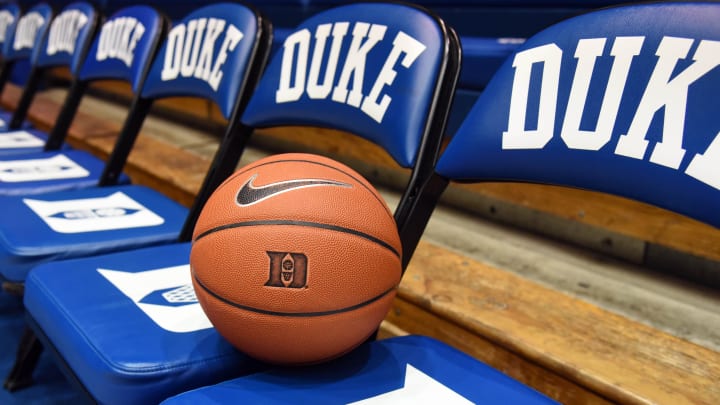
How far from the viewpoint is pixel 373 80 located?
115cm

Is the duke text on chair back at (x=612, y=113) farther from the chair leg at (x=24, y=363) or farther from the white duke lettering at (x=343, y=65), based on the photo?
the chair leg at (x=24, y=363)

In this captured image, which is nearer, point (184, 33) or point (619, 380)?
point (619, 380)

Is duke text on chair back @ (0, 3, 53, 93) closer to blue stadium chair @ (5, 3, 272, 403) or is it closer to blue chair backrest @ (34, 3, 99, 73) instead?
blue chair backrest @ (34, 3, 99, 73)

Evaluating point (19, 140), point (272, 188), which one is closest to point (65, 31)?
point (19, 140)

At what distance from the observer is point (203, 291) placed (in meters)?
0.84

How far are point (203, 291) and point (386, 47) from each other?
56cm

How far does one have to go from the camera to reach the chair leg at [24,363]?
4.38 ft

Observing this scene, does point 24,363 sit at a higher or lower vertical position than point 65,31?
lower

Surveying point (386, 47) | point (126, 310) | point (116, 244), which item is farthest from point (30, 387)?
point (386, 47)

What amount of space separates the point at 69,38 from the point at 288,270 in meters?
1.95

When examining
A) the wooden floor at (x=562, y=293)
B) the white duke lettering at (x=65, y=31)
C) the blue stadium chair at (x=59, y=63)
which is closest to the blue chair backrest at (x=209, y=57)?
the wooden floor at (x=562, y=293)

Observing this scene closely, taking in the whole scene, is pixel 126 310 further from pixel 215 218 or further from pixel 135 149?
pixel 135 149

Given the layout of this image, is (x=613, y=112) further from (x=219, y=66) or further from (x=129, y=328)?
(x=219, y=66)

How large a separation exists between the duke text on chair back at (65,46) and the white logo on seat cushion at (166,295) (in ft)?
3.99
